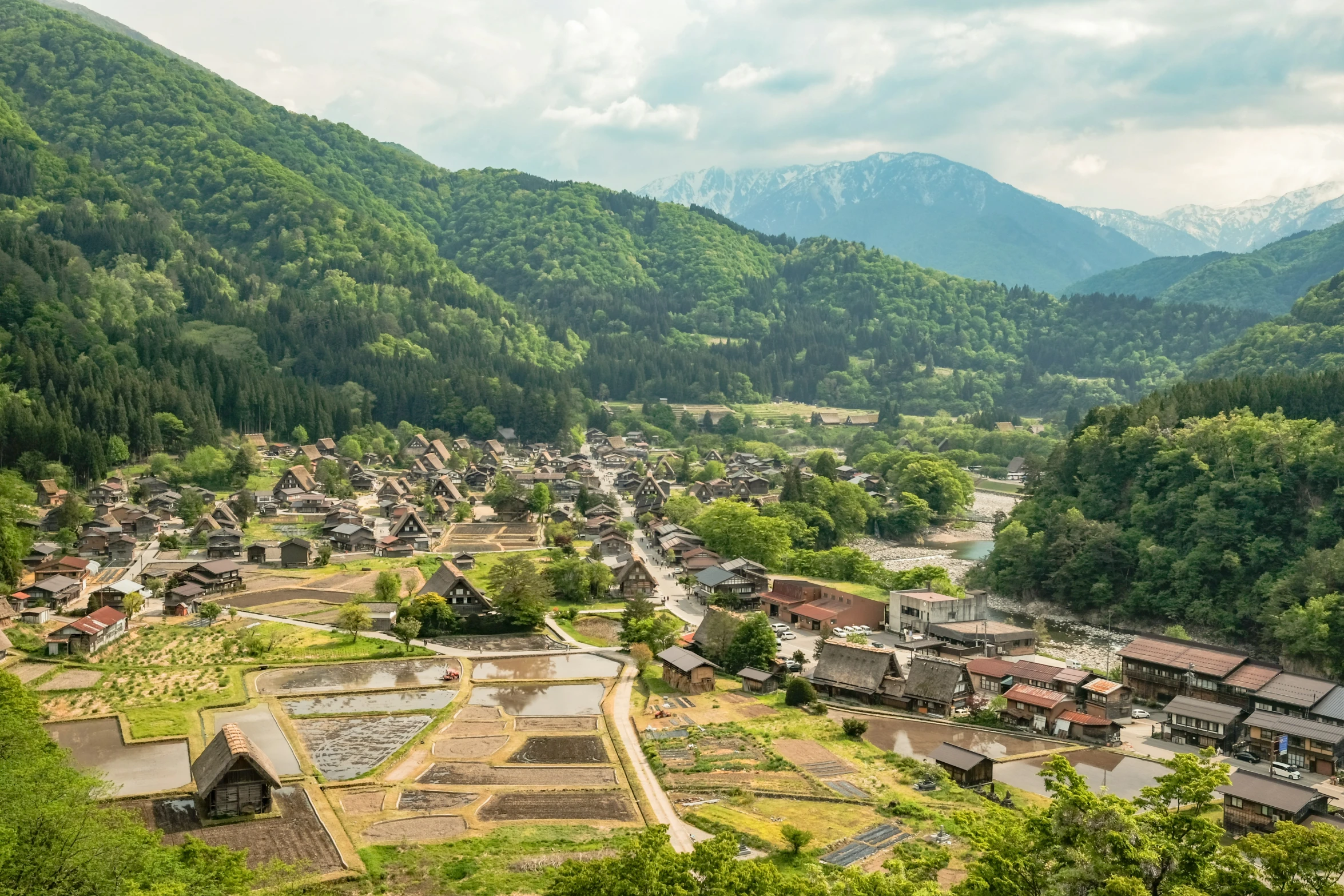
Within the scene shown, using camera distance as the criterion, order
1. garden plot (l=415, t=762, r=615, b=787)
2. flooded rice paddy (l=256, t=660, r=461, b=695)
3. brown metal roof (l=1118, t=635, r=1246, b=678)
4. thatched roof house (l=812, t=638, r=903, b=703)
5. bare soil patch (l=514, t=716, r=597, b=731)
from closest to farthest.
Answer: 1. garden plot (l=415, t=762, r=615, b=787)
2. bare soil patch (l=514, t=716, r=597, b=731)
3. flooded rice paddy (l=256, t=660, r=461, b=695)
4. thatched roof house (l=812, t=638, r=903, b=703)
5. brown metal roof (l=1118, t=635, r=1246, b=678)

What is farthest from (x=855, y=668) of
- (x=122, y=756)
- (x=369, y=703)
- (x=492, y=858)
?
(x=122, y=756)

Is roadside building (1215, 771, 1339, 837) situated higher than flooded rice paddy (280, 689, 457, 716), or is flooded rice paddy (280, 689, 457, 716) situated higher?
roadside building (1215, 771, 1339, 837)

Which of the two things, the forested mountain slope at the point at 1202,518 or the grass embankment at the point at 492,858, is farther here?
the forested mountain slope at the point at 1202,518

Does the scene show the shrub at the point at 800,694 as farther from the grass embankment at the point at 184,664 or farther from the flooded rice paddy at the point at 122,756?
the flooded rice paddy at the point at 122,756

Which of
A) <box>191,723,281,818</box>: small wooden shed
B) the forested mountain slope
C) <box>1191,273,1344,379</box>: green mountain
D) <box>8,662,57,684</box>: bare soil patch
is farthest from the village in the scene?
<box>1191,273,1344,379</box>: green mountain

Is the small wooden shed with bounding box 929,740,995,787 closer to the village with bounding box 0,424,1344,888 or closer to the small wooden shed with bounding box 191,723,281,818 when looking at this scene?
the village with bounding box 0,424,1344,888

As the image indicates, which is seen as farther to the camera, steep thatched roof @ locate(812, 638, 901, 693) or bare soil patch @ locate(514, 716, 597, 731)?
steep thatched roof @ locate(812, 638, 901, 693)

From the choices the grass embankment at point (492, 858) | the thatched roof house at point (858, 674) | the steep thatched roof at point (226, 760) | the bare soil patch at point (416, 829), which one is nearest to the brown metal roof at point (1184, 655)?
the thatched roof house at point (858, 674)

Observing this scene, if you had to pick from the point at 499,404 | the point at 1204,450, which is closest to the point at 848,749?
the point at 1204,450
